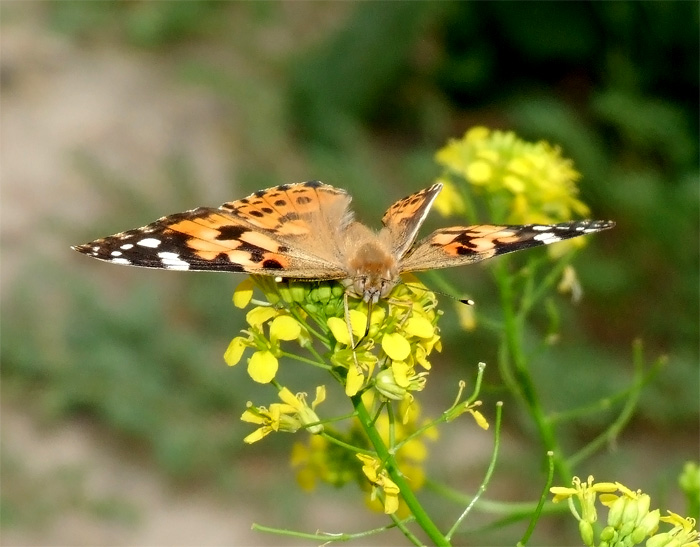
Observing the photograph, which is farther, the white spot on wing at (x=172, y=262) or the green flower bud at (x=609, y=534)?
the white spot on wing at (x=172, y=262)

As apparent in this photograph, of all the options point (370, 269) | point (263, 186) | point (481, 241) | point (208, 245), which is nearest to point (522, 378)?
point (481, 241)

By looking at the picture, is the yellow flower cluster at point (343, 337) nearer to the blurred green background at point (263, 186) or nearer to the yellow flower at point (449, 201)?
the yellow flower at point (449, 201)

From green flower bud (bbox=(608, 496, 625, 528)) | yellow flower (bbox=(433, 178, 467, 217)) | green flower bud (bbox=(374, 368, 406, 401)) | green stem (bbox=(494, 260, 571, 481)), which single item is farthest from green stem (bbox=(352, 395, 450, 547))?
yellow flower (bbox=(433, 178, 467, 217))

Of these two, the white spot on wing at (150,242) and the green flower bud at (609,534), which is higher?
the white spot on wing at (150,242)

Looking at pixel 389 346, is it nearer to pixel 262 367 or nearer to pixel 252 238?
pixel 262 367

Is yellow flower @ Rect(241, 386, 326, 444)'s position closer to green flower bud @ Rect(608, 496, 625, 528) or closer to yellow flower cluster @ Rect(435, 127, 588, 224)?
green flower bud @ Rect(608, 496, 625, 528)

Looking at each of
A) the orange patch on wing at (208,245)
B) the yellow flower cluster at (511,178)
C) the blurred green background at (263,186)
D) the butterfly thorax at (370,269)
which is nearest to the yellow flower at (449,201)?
the yellow flower cluster at (511,178)
